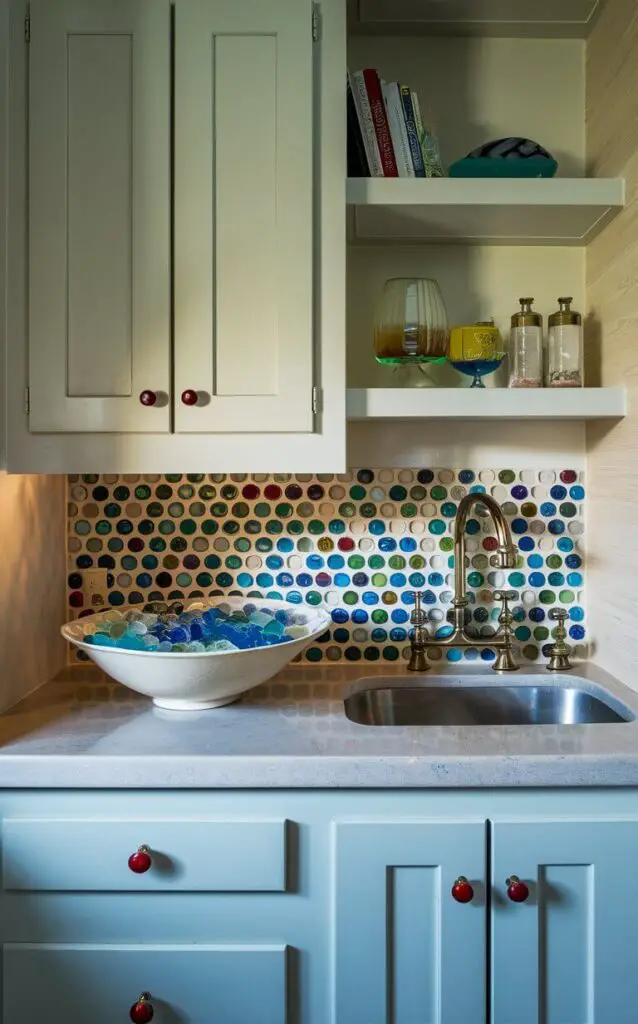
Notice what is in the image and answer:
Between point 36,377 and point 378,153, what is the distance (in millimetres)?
776

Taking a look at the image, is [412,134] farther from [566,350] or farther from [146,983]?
[146,983]

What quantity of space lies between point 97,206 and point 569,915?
55.7 inches

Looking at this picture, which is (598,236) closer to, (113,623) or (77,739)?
(113,623)

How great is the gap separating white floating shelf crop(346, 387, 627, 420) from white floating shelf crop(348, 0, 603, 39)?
815 millimetres

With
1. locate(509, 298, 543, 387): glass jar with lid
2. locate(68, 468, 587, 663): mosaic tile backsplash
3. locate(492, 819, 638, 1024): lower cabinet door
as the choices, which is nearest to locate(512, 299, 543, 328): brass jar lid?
locate(509, 298, 543, 387): glass jar with lid

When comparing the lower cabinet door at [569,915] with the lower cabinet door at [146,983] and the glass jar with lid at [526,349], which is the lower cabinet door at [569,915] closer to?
the lower cabinet door at [146,983]

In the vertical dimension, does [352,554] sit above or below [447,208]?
below

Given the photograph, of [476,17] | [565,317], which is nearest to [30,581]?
[565,317]

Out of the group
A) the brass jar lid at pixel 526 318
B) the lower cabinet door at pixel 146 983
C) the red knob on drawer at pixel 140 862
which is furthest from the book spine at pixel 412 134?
the lower cabinet door at pixel 146 983

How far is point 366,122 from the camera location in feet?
4.91

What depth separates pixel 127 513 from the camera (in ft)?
5.71

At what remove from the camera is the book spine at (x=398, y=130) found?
150cm

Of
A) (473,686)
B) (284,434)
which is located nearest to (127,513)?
(284,434)

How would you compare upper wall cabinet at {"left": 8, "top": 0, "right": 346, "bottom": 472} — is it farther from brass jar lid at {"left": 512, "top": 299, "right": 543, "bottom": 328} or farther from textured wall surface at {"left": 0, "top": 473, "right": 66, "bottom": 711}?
brass jar lid at {"left": 512, "top": 299, "right": 543, "bottom": 328}
